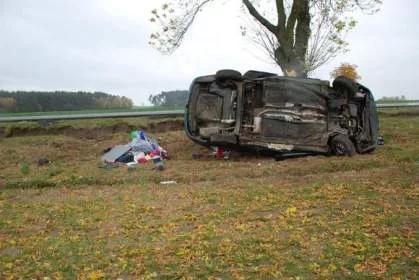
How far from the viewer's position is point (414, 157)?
1015cm

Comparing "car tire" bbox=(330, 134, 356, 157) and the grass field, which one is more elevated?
"car tire" bbox=(330, 134, 356, 157)

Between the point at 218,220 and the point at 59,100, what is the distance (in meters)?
22.3

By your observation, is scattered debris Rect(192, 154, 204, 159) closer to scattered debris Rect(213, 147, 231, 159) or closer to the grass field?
scattered debris Rect(213, 147, 231, 159)

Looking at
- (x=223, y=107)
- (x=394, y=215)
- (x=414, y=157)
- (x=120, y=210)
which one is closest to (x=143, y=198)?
(x=120, y=210)

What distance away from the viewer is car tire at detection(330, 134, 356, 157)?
10549mm

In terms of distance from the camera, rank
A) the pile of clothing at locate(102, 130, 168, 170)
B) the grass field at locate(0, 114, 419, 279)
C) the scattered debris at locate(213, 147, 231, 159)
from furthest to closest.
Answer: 1. the scattered debris at locate(213, 147, 231, 159)
2. the pile of clothing at locate(102, 130, 168, 170)
3. the grass field at locate(0, 114, 419, 279)

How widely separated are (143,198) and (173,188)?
766 mm

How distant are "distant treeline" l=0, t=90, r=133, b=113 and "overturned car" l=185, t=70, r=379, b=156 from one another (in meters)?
14.4

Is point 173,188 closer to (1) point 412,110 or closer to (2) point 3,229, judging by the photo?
(2) point 3,229

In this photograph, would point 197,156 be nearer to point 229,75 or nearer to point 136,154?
point 136,154

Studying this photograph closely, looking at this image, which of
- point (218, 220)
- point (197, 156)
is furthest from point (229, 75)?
point (218, 220)

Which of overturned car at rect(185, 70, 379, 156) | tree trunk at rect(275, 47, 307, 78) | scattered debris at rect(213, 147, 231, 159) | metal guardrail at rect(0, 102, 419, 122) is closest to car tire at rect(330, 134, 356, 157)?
overturned car at rect(185, 70, 379, 156)

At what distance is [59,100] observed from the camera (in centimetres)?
2705

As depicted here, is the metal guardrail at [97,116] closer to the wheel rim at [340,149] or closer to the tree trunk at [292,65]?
the tree trunk at [292,65]
